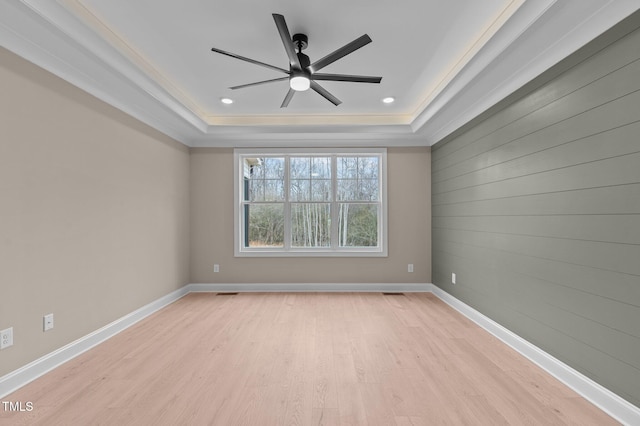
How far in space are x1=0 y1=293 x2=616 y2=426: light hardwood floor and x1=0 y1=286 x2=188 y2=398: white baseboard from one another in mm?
66

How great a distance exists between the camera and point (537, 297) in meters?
2.43

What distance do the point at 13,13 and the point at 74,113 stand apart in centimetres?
85

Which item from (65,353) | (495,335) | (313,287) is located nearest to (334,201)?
(313,287)

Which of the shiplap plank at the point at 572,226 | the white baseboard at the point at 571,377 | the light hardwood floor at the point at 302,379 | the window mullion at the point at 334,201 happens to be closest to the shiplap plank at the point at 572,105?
the shiplap plank at the point at 572,226

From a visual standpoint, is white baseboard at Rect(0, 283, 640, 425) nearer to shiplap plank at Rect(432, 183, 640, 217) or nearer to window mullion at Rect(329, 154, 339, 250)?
shiplap plank at Rect(432, 183, 640, 217)

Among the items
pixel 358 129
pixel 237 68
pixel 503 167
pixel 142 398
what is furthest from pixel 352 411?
pixel 358 129

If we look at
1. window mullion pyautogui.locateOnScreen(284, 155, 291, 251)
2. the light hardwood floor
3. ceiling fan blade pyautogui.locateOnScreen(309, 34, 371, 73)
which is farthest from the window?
ceiling fan blade pyautogui.locateOnScreen(309, 34, 371, 73)

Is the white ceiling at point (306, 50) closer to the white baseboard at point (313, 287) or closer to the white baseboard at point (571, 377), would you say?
the white baseboard at point (571, 377)

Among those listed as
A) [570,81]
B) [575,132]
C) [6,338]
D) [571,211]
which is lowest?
[6,338]

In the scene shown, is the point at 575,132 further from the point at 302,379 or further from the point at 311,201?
the point at 311,201

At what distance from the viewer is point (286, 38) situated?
2.09 metres

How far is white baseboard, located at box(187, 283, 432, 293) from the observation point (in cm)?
470

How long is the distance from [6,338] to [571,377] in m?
3.87

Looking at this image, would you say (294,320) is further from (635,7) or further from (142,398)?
(635,7)
